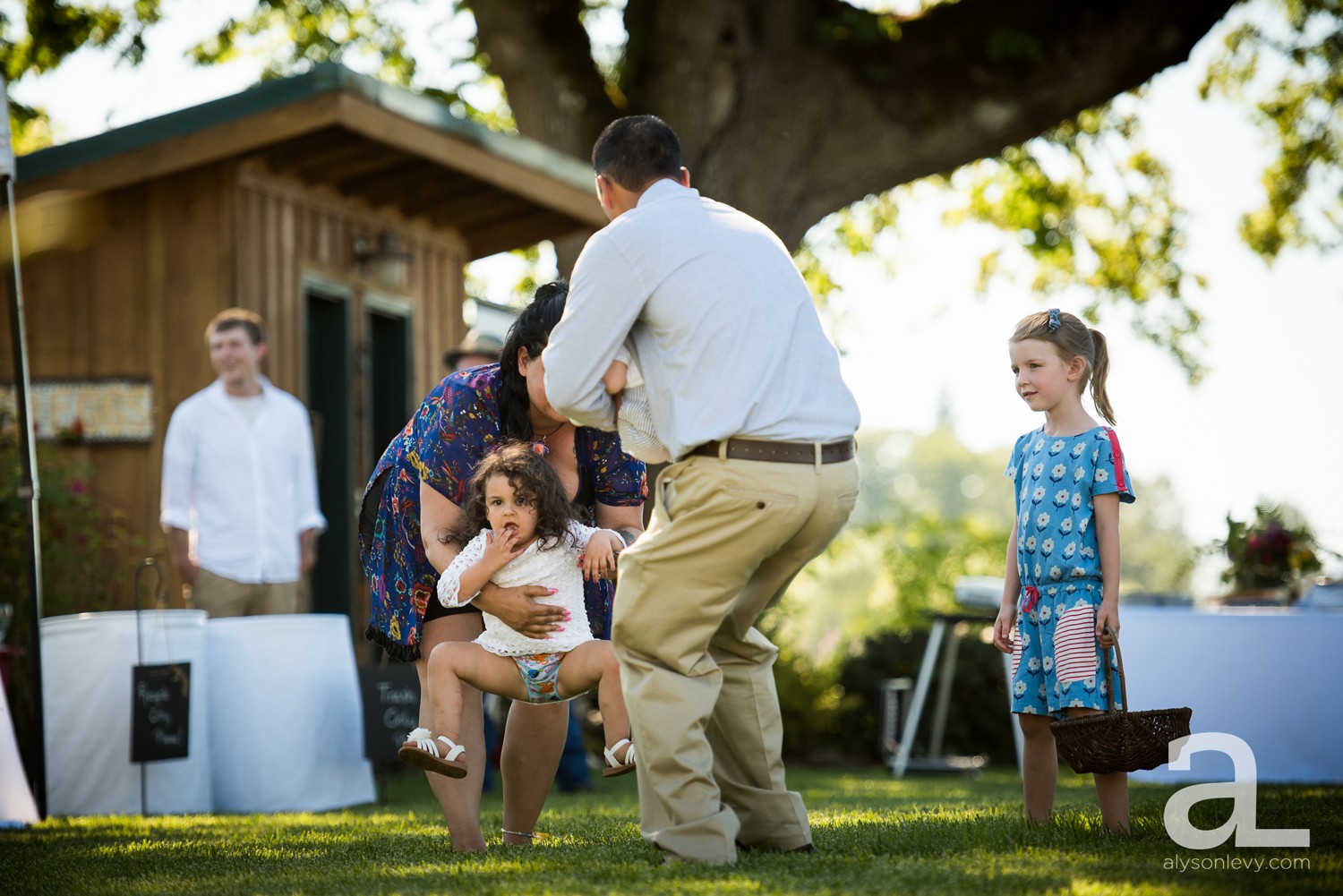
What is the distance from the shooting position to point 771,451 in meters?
3.34

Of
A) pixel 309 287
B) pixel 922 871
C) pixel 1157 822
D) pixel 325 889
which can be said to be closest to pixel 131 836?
pixel 325 889

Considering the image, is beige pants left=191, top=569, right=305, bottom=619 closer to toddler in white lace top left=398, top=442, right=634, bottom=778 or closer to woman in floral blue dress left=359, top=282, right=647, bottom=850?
woman in floral blue dress left=359, top=282, right=647, bottom=850

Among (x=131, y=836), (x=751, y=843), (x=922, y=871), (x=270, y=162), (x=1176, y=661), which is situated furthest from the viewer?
(x=270, y=162)

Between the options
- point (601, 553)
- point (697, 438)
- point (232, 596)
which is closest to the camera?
point (697, 438)

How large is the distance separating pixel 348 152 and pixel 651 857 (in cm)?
620

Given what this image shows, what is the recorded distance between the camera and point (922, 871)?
3.22 metres

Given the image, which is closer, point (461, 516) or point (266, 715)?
point (461, 516)

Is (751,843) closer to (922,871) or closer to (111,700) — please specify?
(922,871)

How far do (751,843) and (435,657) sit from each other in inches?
37.3

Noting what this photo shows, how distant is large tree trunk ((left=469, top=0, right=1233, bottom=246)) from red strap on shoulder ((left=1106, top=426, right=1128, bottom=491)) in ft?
20.3

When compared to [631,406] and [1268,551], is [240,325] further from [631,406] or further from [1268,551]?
[1268,551]

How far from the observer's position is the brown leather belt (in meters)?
3.33

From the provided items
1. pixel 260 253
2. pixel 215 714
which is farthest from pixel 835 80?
pixel 215 714

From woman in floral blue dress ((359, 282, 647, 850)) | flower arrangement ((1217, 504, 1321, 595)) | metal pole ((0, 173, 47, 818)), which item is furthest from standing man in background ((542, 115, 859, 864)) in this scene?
flower arrangement ((1217, 504, 1321, 595))
